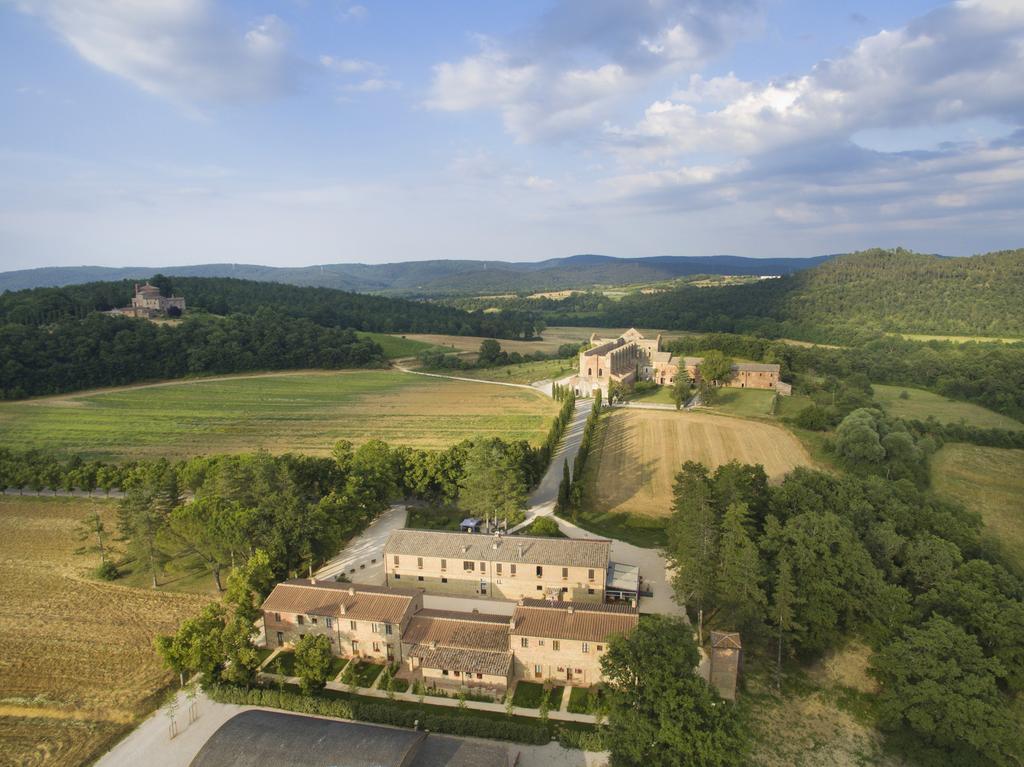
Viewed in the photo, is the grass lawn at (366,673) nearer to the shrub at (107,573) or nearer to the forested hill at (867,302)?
the shrub at (107,573)

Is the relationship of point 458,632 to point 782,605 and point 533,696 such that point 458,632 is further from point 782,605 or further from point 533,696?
point 782,605

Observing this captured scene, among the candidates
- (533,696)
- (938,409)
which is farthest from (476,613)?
(938,409)

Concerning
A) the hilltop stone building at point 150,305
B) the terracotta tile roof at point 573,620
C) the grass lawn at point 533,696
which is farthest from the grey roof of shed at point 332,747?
the hilltop stone building at point 150,305

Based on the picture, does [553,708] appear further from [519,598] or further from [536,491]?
[536,491]

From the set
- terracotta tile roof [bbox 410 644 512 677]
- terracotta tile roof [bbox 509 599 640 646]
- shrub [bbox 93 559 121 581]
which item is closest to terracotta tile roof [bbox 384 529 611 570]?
terracotta tile roof [bbox 509 599 640 646]

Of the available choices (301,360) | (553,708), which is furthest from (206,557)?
(301,360)

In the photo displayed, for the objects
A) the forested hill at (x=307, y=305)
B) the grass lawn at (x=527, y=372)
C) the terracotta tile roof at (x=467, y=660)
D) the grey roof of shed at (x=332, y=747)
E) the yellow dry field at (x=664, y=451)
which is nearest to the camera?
the grey roof of shed at (x=332, y=747)
